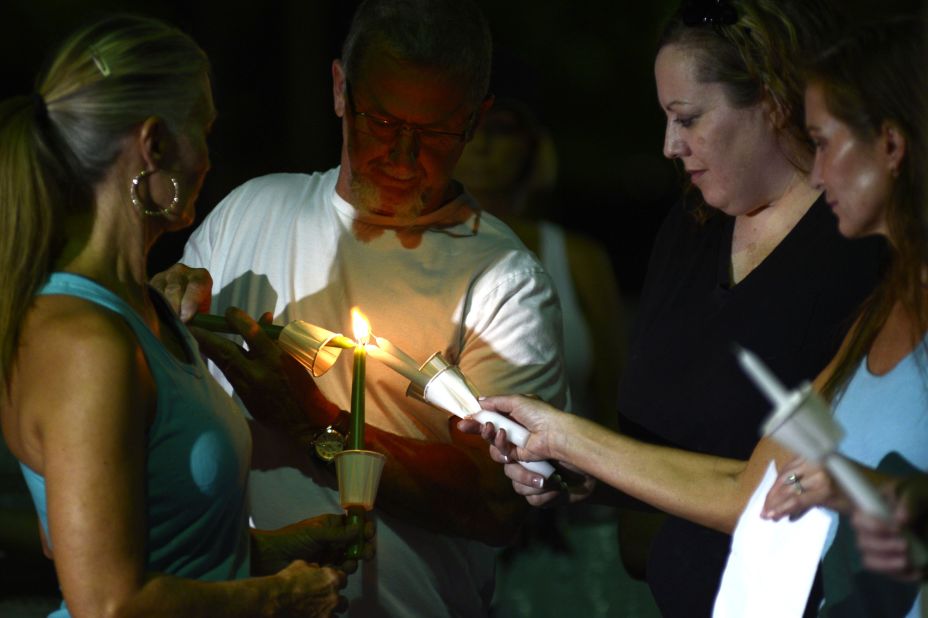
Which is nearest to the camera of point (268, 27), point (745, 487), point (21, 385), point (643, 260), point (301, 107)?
point (21, 385)

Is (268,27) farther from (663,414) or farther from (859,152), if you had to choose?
(859,152)

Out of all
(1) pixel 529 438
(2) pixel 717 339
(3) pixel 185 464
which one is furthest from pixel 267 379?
(2) pixel 717 339

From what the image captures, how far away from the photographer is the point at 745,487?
2.33 m

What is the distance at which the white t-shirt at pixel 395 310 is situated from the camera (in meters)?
2.75

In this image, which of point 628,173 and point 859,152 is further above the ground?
point 859,152

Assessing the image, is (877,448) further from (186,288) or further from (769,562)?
(186,288)

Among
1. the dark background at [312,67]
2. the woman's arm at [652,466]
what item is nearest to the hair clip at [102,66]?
the dark background at [312,67]

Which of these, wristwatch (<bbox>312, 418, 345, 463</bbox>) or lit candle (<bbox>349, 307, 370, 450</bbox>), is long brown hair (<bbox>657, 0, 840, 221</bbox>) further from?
wristwatch (<bbox>312, 418, 345, 463</bbox>)

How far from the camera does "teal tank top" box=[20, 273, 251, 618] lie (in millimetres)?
1920

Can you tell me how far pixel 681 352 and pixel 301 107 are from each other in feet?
10.4

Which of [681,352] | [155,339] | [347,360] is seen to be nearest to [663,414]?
[681,352]

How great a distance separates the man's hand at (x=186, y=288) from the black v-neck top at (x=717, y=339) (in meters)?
0.93

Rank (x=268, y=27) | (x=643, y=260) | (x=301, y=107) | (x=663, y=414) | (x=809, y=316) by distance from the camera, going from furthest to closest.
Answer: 1. (x=643, y=260)
2. (x=268, y=27)
3. (x=301, y=107)
4. (x=663, y=414)
5. (x=809, y=316)

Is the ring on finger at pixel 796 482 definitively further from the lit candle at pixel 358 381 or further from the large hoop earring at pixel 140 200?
the large hoop earring at pixel 140 200
